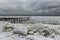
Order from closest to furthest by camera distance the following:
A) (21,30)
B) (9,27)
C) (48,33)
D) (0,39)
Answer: (0,39)
(21,30)
(48,33)
(9,27)

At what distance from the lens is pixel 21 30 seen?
3.96 meters

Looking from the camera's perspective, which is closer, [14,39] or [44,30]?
[14,39]

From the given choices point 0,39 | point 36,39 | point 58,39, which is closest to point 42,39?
point 36,39

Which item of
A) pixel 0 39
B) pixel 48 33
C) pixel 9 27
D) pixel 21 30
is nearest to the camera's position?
pixel 0 39

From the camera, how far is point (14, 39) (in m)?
3.38

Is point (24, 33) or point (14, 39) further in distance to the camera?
point (24, 33)

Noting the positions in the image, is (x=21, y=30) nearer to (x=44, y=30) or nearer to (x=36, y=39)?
(x=36, y=39)

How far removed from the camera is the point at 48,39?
140 inches

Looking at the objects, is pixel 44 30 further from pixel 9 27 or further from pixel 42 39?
pixel 9 27

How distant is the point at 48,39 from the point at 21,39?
93cm

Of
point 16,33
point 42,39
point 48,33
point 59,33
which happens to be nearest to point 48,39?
point 42,39

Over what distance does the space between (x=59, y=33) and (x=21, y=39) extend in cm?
174

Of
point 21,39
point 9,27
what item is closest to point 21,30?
point 21,39

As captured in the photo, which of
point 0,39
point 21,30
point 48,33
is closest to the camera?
point 0,39
